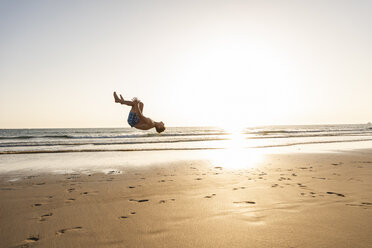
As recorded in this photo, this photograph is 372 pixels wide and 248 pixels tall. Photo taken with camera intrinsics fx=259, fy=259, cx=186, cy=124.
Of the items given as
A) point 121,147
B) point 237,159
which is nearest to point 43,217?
point 237,159

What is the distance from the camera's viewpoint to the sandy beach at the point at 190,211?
146 inches

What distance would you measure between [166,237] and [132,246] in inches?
20.5

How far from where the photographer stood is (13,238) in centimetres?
384

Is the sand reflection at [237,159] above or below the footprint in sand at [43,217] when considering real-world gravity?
below

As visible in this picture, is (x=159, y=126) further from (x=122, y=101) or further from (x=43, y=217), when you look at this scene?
(x=43, y=217)

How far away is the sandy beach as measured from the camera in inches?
146

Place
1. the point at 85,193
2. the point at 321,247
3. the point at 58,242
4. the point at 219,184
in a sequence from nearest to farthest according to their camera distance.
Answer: the point at 321,247, the point at 58,242, the point at 85,193, the point at 219,184

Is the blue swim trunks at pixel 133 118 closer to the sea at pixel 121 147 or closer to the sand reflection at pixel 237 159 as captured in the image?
the sand reflection at pixel 237 159

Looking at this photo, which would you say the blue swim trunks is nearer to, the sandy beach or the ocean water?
the sandy beach

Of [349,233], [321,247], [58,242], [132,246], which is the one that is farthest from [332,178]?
[58,242]

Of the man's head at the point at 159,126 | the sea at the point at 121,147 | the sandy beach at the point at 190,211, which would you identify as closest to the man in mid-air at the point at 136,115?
the man's head at the point at 159,126

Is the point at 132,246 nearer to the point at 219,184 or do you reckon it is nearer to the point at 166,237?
the point at 166,237

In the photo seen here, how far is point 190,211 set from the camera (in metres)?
4.95

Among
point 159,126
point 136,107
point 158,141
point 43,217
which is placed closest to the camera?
point 43,217
